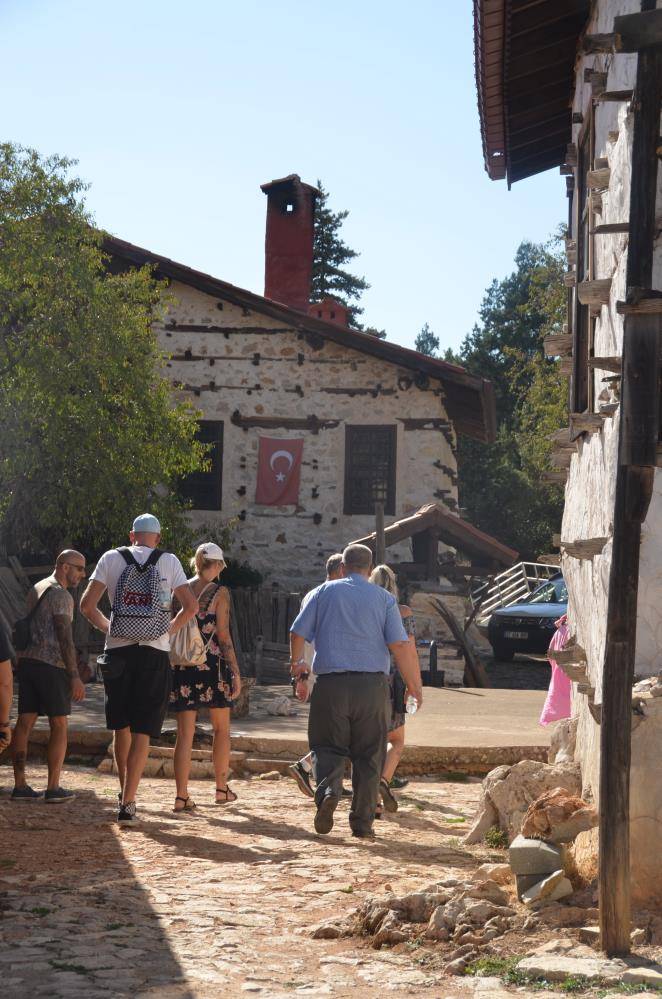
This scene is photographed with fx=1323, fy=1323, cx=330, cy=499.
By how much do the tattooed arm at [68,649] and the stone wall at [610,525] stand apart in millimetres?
3271

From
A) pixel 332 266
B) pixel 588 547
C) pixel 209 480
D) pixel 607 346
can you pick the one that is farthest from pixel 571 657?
pixel 332 266

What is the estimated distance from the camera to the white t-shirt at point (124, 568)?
8043 mm

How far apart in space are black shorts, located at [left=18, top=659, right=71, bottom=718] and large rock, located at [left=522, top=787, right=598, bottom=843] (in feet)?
11.8

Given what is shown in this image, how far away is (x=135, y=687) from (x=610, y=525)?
314 centimetres

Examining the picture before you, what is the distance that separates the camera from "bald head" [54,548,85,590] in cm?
866

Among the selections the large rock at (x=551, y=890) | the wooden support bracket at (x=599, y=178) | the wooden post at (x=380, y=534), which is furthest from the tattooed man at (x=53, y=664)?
the wooden post at (x=380, y=534)

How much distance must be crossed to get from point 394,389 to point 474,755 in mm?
12870

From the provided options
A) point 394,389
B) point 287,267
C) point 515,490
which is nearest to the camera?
point 394,389

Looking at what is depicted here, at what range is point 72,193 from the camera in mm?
17625

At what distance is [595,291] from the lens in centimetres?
705

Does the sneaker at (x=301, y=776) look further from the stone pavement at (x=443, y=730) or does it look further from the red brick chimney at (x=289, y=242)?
the red brick chimney at (x=289, y=242)

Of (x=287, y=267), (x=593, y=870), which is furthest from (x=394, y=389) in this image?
(x=593, y=870)

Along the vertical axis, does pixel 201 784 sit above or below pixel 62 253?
below

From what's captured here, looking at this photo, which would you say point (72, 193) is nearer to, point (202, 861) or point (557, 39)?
point (557, 39)
